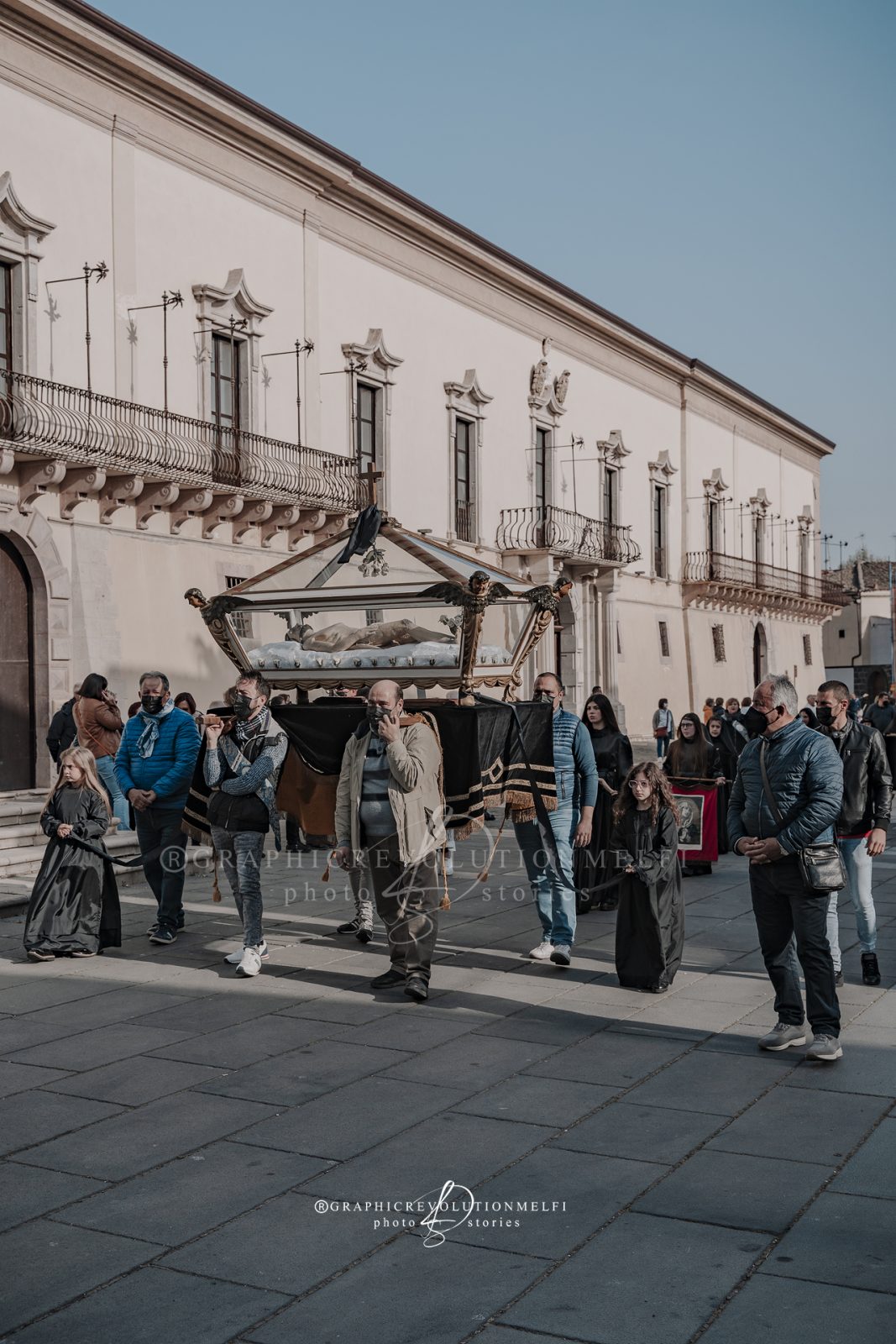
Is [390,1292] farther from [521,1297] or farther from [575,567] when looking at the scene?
[575,567]

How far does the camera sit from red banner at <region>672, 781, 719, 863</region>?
12094mm

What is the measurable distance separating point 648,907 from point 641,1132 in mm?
2471

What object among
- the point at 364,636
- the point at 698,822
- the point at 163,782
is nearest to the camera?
the point at 163,782

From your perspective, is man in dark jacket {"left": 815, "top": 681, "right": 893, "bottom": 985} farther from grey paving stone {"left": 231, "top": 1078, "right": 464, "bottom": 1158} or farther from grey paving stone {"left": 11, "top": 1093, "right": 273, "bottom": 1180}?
grey paving stone {"left": 11, "top": 1093, "right": 273, "bottom": 1180}

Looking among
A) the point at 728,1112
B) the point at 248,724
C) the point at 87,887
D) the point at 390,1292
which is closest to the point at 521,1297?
the point at 390,1292

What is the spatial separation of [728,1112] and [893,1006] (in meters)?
2.13

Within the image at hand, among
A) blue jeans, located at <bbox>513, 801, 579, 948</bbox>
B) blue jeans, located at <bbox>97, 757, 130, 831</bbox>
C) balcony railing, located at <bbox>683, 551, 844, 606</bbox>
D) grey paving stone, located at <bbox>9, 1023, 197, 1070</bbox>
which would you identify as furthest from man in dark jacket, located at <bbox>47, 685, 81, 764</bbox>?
balcony railing, located at <bbox>683, 551, 844, 606</bbox>

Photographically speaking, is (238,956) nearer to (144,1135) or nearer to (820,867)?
(144,1135)

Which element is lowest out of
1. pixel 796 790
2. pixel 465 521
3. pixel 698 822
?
pixel 698 822

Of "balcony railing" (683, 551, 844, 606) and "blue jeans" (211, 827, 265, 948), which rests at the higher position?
"balcony railing" (683, 551, 844, 606)

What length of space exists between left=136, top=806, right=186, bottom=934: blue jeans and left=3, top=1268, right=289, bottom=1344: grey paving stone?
5.16m

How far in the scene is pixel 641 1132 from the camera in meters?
5.16

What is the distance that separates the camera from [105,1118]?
536cm

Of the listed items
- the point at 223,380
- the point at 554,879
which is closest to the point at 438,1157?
the point at 554,879
